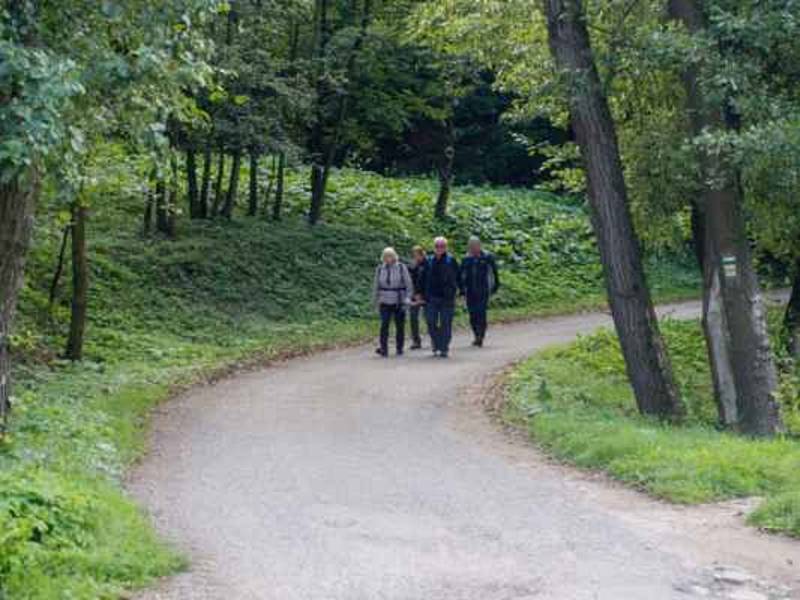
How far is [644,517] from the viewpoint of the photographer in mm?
9289

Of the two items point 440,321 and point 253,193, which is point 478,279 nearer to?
point 440,321

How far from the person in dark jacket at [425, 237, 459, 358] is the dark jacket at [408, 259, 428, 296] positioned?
0.20 metres

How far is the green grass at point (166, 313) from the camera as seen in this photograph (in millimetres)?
7738

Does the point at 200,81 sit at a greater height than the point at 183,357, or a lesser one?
greater

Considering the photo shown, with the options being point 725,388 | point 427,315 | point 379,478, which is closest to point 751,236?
point 725,388

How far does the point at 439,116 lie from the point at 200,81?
1910cm

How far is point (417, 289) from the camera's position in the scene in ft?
68.0

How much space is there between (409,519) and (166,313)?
43.7 ft

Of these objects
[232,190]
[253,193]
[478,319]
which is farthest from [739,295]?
[253,193]

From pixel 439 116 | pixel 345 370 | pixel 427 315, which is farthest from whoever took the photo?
pixel 439 116

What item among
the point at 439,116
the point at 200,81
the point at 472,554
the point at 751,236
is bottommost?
the point at 472,554

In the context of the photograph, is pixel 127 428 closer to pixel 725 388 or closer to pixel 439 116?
pixel 725 388

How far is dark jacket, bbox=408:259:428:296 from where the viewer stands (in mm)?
20531

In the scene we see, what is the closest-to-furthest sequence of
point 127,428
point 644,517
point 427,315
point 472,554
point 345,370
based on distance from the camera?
point 472,554 → point 644,517 → point 127,428 → point 345,370 → point 427,315
